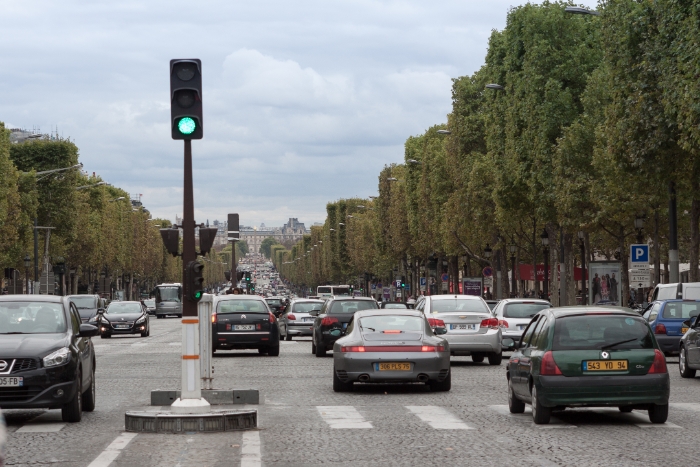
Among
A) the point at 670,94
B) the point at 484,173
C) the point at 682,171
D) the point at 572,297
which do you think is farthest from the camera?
the point at 484,173

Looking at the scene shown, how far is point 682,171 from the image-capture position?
36.4 m

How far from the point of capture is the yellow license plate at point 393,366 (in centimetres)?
2003

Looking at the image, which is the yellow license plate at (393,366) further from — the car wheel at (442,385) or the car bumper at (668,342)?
the car bumper at (668,342)

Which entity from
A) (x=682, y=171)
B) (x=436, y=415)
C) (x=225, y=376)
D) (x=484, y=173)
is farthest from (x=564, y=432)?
(x=484, y=173)

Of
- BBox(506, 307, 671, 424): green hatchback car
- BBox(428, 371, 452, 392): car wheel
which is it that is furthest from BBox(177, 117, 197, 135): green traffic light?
BBox(428, 371, 452, 392): car wheel

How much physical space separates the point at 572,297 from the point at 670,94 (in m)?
28.7

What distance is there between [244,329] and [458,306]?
680 centimetres

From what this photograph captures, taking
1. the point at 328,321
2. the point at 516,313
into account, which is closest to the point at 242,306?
the point at 328,321

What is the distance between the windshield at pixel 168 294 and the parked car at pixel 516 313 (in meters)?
70.8

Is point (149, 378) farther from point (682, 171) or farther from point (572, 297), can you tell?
point (572, 297)

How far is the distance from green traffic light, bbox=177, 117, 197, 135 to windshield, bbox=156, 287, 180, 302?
3444 inches

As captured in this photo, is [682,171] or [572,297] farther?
[572,297]

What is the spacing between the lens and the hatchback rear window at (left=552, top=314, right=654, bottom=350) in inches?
594

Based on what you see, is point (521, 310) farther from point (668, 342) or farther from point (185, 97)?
point (185, 97)
